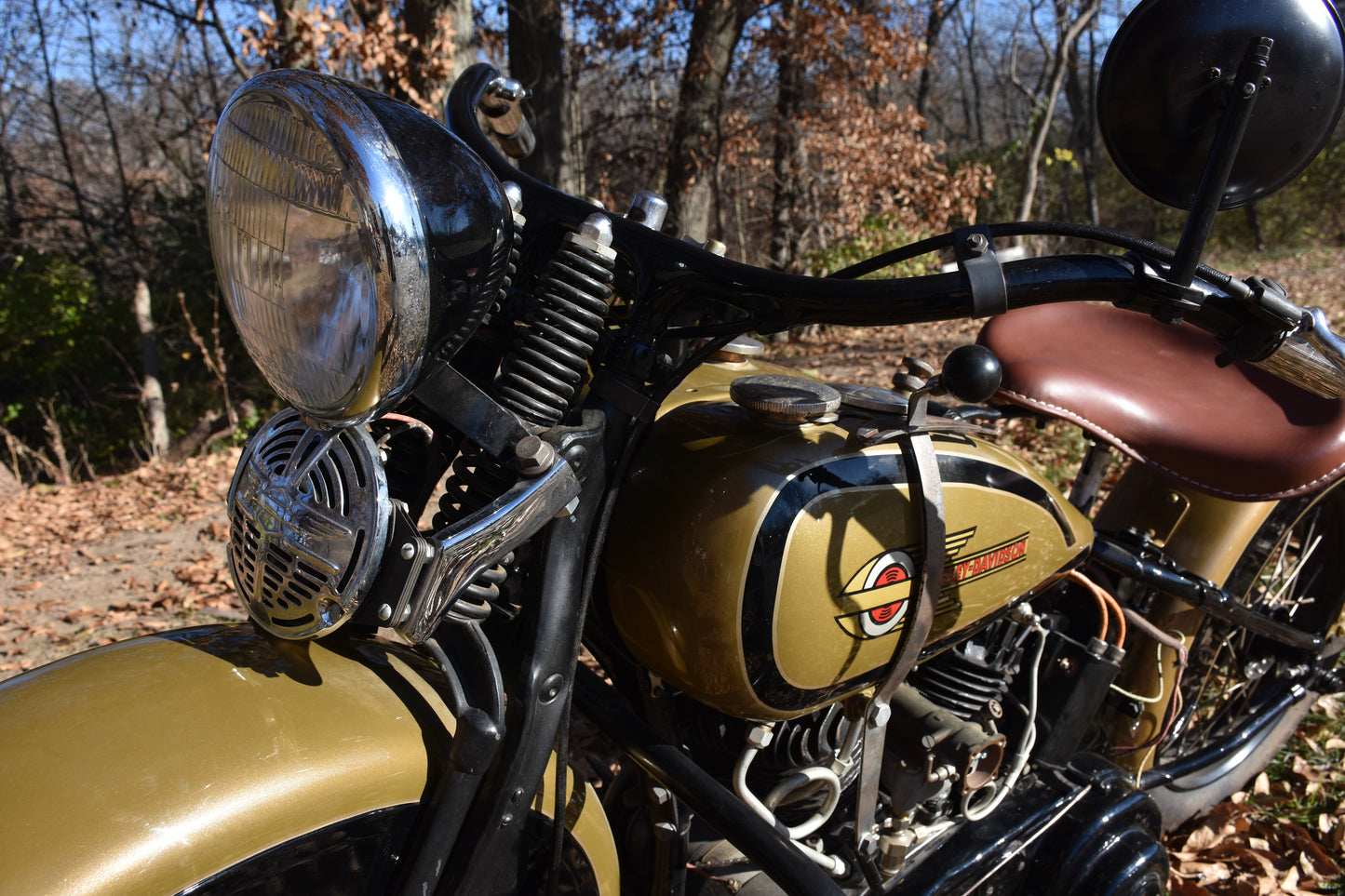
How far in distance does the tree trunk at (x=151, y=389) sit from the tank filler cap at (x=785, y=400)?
7.31m

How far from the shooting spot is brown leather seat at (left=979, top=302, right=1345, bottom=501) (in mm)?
1710

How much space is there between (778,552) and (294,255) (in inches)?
24.9

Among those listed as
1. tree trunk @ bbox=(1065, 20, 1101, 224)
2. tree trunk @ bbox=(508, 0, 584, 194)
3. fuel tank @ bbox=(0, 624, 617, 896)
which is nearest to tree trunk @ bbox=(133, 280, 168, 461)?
tree trunk @ bbox=(508, 0, 584, 194)

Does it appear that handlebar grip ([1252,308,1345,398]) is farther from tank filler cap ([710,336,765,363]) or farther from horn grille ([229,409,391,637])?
horn grille ([229,409,391,637])

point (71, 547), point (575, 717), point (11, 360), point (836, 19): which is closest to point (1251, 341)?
point (575, 717)

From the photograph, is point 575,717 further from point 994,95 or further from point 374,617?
point 994,95

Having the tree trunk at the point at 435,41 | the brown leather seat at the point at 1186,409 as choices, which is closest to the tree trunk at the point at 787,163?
the tree trunk at the point at 435,41

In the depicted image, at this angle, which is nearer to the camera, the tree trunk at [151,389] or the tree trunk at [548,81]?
the tree trunk at [548,81]

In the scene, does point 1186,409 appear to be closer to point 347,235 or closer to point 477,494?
point 477,494

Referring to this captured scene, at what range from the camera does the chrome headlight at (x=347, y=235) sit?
77 centimetres

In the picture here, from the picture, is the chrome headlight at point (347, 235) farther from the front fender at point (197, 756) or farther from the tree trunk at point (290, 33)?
the tree trunk at point (290, 33)

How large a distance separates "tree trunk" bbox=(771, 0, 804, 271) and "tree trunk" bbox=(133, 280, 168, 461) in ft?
19.5

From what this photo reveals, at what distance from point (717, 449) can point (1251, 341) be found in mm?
648

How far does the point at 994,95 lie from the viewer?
3369 centimetres
